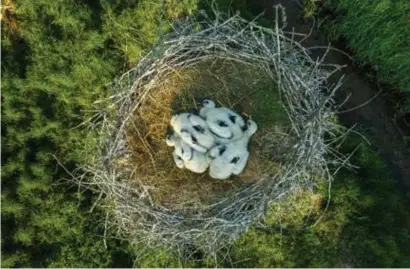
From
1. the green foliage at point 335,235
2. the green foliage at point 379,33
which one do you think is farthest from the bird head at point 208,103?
the green foliage at point 379,33

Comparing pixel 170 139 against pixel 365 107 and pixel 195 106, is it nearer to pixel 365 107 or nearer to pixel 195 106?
pixel 195 106

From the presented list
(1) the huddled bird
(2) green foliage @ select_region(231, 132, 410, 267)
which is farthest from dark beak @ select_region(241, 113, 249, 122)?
(2) green foliage @ select_region(231, 132, 410, 267)

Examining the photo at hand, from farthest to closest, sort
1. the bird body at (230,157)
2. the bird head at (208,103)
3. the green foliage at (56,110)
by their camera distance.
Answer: the green foliage at (56,110), the bird head at (208,103), the bird body at (230,157)

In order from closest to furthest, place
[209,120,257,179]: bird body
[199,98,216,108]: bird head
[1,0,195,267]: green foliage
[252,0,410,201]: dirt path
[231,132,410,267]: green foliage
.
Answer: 1. [209,120,257,179]: bird body
2. [199,98,216,108]: bird head
3. [1,0,195,267]: green foliage
4. [231,132,410,267]: green foliage
5. [252,0,410,201]: dirt path

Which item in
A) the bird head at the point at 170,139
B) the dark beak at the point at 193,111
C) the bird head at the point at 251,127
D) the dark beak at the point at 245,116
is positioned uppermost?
the bird head at the point at 251,127

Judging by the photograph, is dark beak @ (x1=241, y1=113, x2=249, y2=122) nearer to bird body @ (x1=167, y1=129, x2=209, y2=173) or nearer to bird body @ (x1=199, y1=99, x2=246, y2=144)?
bird body @ (x1=199, y1=99, x2=246, y2=144)

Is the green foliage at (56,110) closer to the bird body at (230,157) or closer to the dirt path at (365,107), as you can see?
the bird body at (230,157)

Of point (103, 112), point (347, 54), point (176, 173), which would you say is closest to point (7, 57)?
point (103, 112)
